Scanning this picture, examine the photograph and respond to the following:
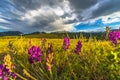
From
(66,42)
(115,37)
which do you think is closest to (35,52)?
(66,42)

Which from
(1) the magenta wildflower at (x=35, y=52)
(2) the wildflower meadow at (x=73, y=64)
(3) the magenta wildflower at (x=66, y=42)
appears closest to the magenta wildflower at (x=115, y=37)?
(2) the wildflower meadow at (x=73, y=64)

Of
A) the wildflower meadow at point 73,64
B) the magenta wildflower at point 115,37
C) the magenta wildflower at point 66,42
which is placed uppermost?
the magenta wildflower at point 115,37

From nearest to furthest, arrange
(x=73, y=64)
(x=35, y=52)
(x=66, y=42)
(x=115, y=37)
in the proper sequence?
(x=115, y=37) → (x=35, y=52) → (x=66, y=42) → (x=73, y=64)

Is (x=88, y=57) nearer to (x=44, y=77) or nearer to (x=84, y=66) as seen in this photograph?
(x=84, y=66)

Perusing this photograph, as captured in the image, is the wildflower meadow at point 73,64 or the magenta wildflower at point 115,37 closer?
the wildflower meadow at point 73,64

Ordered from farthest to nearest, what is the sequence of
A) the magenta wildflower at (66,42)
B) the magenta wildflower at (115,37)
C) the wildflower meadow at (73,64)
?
the magenta wildflower at (66,42), the magenta wildflower at (115,37), the wildflower meadow at (73,64)

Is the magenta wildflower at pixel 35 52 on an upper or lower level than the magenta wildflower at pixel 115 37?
lower

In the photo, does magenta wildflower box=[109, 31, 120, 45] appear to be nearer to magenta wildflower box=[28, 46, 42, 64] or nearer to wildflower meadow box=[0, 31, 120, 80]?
wildflower meadow box=[0, 31, 120, 80]

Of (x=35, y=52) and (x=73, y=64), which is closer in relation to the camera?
(x=35, y=52)

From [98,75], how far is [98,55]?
731 millimetres

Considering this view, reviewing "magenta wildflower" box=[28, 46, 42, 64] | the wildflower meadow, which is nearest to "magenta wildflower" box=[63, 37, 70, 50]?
the wildflower meadow

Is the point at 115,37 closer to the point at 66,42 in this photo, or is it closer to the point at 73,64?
the point at 66,42

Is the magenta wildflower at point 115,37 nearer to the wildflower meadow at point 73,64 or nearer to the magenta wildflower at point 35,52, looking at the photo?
the wildflower meadow at point 73,64

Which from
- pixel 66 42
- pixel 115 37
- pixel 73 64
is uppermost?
pixel 115 37
